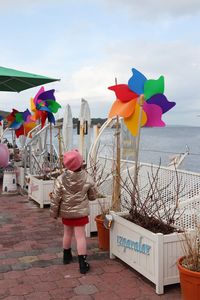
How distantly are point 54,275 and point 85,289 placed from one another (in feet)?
1.42

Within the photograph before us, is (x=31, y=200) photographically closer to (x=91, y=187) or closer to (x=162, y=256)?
(x=91, y=187)

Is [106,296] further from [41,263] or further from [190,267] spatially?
[41,263]

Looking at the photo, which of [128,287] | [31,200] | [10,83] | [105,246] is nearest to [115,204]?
[105,246]

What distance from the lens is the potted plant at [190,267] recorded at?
2.73 meters

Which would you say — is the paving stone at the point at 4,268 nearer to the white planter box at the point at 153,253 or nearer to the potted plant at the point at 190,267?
the white planter box at the point at 153,253

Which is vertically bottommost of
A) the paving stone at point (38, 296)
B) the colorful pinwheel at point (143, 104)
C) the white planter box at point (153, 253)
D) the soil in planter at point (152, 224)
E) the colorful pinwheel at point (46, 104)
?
the paving stone at point (38, 296)

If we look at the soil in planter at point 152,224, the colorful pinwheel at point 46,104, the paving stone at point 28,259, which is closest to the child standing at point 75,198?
the soil in planter at point 152,224

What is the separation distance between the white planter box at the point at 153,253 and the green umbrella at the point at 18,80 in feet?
11.6

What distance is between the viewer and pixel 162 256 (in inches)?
123

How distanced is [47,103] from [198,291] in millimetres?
5120

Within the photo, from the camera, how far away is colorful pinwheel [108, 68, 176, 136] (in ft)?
12.3

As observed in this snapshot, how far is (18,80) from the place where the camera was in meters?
6.99

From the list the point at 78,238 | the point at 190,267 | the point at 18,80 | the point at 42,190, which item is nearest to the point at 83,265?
the point at 78,238

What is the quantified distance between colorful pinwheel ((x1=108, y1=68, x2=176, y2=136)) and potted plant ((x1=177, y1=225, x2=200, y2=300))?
4.00ft
